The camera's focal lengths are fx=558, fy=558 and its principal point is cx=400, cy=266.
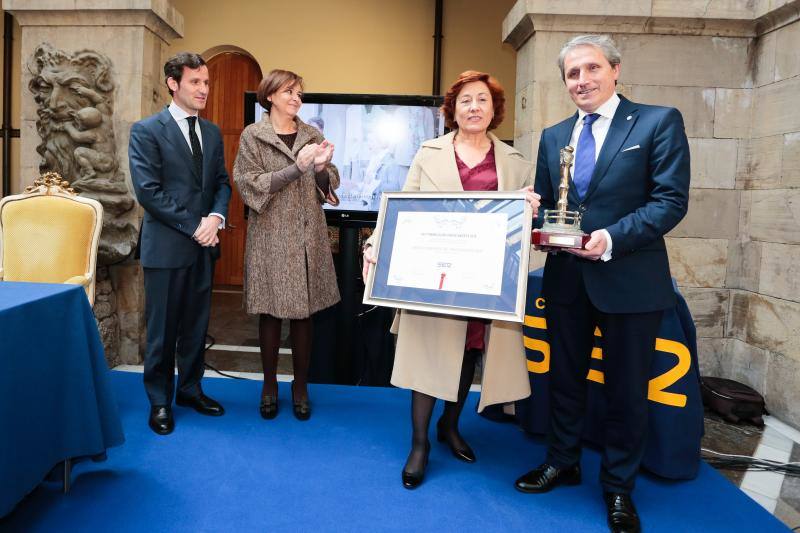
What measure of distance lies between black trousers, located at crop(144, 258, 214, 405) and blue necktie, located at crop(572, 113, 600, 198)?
1.92 meters

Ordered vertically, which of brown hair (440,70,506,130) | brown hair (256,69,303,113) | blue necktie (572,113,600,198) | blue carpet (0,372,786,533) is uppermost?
brown hair (256,69,303,113)

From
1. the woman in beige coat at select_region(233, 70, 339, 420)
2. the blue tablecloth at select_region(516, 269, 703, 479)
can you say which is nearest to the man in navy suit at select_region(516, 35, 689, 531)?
the blue tablecloth at select_region(516, 269, 703, 479)

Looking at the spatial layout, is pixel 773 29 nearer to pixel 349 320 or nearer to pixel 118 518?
pixel 349 320

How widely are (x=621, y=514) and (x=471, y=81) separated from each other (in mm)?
1780

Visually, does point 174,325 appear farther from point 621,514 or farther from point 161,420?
point 621,514

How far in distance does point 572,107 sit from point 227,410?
9.85ft

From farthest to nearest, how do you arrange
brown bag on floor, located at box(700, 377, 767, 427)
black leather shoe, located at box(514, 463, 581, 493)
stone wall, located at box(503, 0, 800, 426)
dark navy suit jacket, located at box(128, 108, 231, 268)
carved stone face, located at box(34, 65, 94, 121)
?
carved stone face, located at box(34, 65, 94, 121) < stone wall, located at box(503, 0, 800, 426) < brown bag on floor, located at box(700, 377, 767, 427) < dark navy suit jacket, located at box(128, 108, 231, 268) < black leather shoe, located at box(514, 463, 581, 493)

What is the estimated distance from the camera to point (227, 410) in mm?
3123

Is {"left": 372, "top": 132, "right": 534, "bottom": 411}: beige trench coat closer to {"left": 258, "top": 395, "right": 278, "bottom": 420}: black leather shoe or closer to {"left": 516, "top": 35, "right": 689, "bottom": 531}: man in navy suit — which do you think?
{"left": 516, "top": 35, "right": 689, "bottom": 531}: man in navy suit

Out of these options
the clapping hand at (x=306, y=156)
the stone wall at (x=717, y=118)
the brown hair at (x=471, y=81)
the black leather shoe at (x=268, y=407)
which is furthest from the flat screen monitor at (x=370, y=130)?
the brown hair at (x=471, y=81)

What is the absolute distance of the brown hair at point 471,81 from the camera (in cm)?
233

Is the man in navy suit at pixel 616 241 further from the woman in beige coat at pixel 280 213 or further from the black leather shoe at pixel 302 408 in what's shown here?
the black leather shoe at pixel 302 408

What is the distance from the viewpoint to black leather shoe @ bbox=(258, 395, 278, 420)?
2.99 m

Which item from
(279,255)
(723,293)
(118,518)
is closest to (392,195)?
(279,255)
